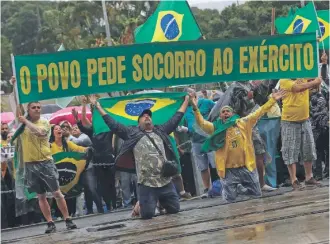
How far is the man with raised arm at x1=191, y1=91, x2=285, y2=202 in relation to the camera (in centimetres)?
1021

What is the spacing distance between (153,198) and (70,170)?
188 cm

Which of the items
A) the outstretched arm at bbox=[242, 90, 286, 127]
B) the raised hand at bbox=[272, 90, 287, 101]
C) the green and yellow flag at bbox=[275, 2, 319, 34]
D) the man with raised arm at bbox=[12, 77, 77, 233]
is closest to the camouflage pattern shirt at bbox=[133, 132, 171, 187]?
the man with raised arm at bbox=[12, 77, 77, 233]

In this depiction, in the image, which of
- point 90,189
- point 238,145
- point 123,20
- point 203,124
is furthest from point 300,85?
point 123,20

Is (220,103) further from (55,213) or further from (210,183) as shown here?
(55,213)

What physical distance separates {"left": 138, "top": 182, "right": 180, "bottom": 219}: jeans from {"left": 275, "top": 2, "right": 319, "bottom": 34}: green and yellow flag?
12.6 ft

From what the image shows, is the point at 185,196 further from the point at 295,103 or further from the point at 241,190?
the point at 295,103

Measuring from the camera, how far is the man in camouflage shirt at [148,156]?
951 centimetres

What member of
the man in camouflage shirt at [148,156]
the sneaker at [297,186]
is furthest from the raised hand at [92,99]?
the sneaker at [297,186]

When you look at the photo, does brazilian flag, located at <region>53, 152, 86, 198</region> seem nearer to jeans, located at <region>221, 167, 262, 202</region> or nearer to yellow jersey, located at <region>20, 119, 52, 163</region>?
yellow jersey, located at <region>20, 119, 52, 163</region>

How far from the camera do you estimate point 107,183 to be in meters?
11.6

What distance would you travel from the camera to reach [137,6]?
1969 inches

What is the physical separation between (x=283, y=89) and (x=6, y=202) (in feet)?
13.9

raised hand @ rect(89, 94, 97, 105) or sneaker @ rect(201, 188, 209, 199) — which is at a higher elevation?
raised hand @ rect(89, 94, 97, 105)

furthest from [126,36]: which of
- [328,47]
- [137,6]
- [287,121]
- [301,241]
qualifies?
[301,241]
